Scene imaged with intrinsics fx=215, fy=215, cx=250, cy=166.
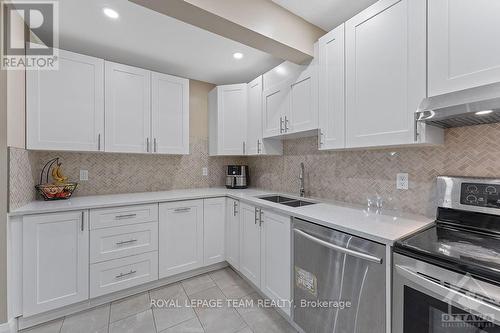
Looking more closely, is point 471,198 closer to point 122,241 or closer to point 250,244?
point 250,244

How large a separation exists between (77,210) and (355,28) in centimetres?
261

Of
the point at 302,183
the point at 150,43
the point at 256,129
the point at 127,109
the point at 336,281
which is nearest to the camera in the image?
the point at 336,281

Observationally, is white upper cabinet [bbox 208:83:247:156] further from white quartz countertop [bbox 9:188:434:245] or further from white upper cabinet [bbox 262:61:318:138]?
white quartz countertop [bbox 9:188:434:245]

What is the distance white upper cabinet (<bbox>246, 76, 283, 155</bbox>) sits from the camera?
2617 millimetres

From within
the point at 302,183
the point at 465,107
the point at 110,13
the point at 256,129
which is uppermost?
the point at 110,13

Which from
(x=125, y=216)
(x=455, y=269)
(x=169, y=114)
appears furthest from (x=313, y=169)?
(x=125, y=216)

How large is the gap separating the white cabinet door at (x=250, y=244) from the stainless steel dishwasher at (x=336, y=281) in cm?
50

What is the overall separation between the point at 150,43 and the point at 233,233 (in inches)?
84.2

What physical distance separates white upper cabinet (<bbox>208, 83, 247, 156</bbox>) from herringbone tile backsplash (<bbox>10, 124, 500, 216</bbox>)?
0.40 meters

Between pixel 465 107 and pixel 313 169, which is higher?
pixel 465 107

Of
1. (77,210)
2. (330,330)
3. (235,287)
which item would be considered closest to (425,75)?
(330,330)

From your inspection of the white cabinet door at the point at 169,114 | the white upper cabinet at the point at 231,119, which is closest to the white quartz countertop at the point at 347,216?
the white cabinet door at the point at 169,114

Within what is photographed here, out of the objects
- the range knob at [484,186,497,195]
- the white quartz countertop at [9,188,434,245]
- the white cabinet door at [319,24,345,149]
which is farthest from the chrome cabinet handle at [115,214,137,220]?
the range knob at [484,186,497,195]

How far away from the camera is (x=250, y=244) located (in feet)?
7.02
